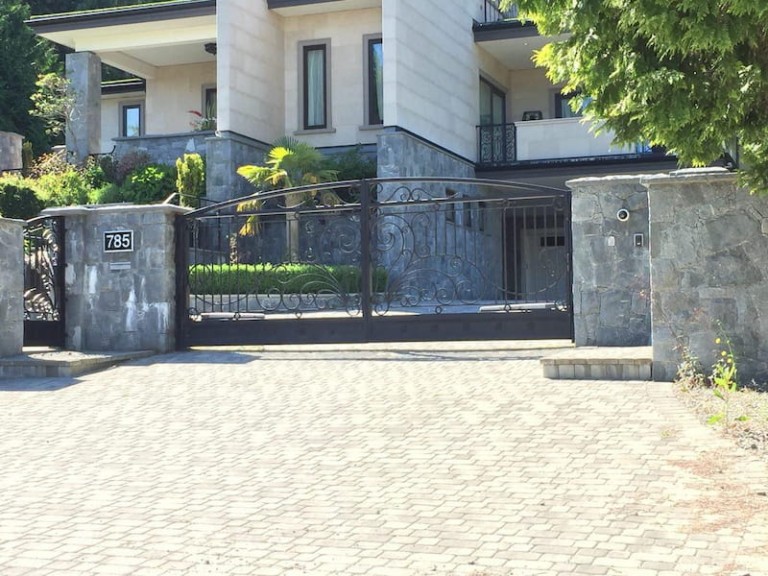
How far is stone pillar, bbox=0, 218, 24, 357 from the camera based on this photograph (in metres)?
12.8

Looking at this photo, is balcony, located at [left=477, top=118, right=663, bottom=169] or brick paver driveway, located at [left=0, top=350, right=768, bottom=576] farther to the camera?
balcony, located at [left=477, top=118, right=663, bottom=169]

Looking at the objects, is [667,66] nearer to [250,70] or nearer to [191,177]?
[191,177]

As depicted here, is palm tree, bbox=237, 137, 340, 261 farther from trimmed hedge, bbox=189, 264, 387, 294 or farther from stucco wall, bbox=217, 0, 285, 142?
trimmed hedge, bbox=189, 264, 387, 294

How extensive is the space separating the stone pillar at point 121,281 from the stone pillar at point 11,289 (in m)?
0.74

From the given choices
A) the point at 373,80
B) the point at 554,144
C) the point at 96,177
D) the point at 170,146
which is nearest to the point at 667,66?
the point at 373,80

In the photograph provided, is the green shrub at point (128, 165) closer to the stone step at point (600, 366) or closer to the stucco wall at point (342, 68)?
Result: the stucco wall at point (342, 68)

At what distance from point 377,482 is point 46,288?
9272 millimetres

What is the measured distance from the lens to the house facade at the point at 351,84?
2172cm

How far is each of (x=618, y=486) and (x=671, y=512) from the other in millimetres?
613

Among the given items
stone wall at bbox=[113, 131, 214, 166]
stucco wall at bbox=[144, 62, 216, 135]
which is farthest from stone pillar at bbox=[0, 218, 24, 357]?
stucco wall at bbox=[144, 62, 216, 135]

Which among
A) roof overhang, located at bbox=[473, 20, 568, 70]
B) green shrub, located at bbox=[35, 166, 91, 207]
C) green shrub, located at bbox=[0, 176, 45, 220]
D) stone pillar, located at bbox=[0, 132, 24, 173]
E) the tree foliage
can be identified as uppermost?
roof overhang, located at bbox=[473, 20, 568, 70]

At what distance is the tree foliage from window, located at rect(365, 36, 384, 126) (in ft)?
56.4

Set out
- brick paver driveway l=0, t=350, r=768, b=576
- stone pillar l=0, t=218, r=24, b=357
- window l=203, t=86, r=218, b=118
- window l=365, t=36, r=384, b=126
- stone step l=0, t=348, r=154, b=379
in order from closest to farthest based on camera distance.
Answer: brick paver driveway l=0, t=350, r=768, b=576
stone step l=0, t=348, r=154, b=379
stone pillar l=0, t=218, r=24, b=357
window l=365, t=36, r=384, b=126
window l=203, t=86, r=218, b=118

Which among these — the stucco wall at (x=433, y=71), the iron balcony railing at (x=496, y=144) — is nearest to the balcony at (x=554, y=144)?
the iron balcony railing at (x=496, y=144)
